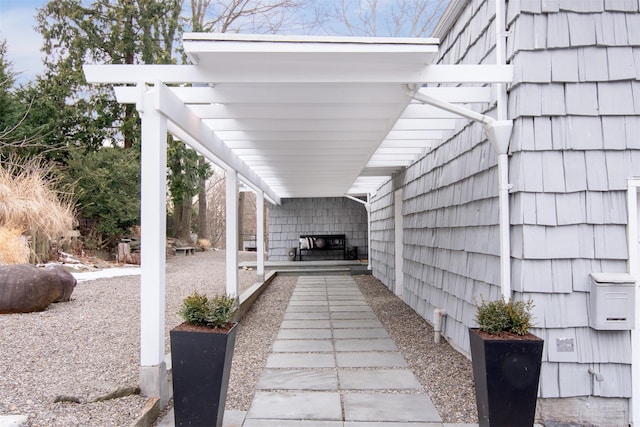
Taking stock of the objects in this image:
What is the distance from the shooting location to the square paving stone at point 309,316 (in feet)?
19.0

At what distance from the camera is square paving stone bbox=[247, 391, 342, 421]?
9.14ft

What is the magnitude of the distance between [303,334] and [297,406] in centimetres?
200

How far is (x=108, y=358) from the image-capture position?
356cm

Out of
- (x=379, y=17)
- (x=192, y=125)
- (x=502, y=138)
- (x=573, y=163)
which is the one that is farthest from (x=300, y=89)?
(x=379, y=17)

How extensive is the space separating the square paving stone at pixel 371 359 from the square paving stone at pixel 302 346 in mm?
257

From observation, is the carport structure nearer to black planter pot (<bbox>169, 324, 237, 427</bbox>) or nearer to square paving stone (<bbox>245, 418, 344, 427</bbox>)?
black planter pot (<bbox>169, 324, 237, 427</bbox>)

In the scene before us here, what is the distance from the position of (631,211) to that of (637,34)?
1077mm

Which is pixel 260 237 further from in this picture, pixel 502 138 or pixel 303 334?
pixel 502 138

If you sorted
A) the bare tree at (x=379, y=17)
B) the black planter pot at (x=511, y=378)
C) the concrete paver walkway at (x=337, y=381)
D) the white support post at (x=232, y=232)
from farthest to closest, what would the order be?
the bare tree at (x=379, y=17)
the white support post at (x=232, y=232)
the concrete paver walkway at (x=337, y=381)
the black planter pot at (x=511, y=378)

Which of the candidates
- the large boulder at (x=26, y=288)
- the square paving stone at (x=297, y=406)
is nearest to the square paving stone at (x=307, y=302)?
the large boulder at (x=26, y=288)

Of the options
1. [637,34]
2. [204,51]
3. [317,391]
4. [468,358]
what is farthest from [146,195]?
[637,34]

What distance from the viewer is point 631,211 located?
2754 millimetres

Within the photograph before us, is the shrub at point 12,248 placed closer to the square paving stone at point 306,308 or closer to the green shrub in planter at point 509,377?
the square paving stone at point 306,308

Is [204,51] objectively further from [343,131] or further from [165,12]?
[165,12]
